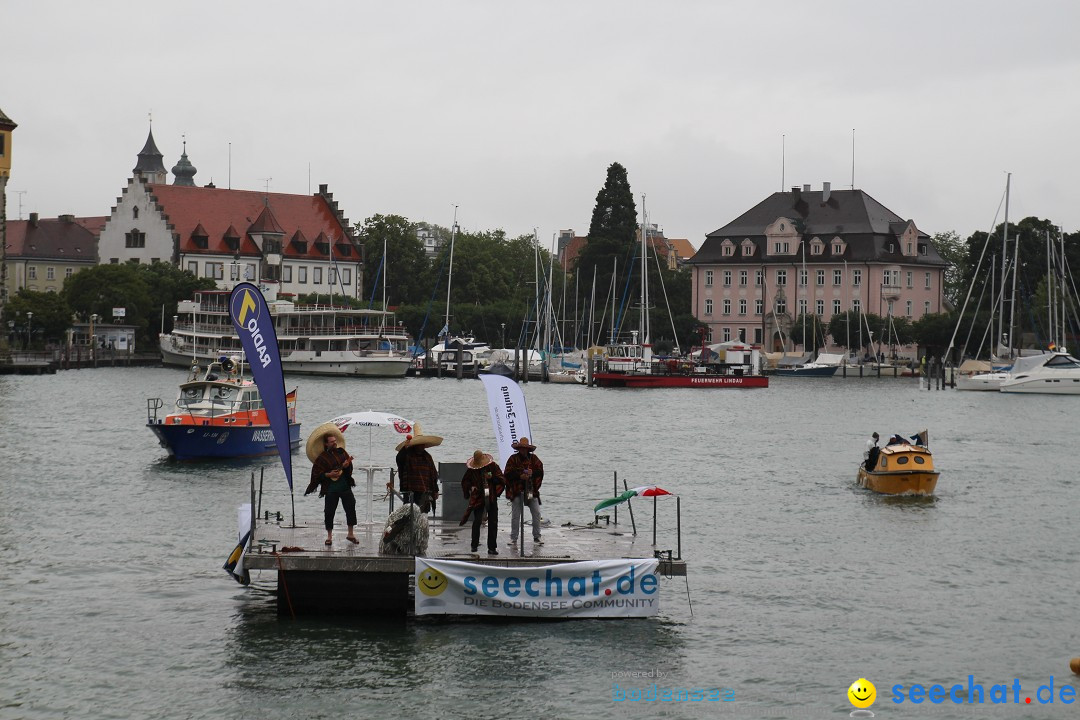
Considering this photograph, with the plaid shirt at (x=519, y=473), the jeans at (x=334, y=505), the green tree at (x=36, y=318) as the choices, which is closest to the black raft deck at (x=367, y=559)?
the jeans at (x=334, y=505)

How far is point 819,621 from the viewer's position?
82.7ft

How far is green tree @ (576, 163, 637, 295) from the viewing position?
495 feet

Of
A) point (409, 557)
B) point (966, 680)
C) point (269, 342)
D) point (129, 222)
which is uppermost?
point (129, 222)

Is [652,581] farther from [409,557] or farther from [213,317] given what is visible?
[213,317]

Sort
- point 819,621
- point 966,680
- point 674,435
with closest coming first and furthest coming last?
point 966,680 → point 819,621 → point 674,435

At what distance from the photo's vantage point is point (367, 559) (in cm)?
2286

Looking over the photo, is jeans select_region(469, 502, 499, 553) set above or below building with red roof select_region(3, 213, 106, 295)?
below

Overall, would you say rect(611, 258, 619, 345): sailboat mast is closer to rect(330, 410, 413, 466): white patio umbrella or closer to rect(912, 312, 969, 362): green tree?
rect(912, 312, 969, 362): green tree

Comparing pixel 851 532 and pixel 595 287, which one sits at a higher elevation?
pixel 595 287

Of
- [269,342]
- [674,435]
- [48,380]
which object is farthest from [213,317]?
[269,342]

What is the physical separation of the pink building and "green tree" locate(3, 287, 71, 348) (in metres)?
66.9

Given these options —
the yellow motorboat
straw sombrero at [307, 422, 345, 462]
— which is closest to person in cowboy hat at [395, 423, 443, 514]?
straw sombrero at [307, 422, 345, 462]

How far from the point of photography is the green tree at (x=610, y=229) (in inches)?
5940

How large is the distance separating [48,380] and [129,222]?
5740 centimetres
